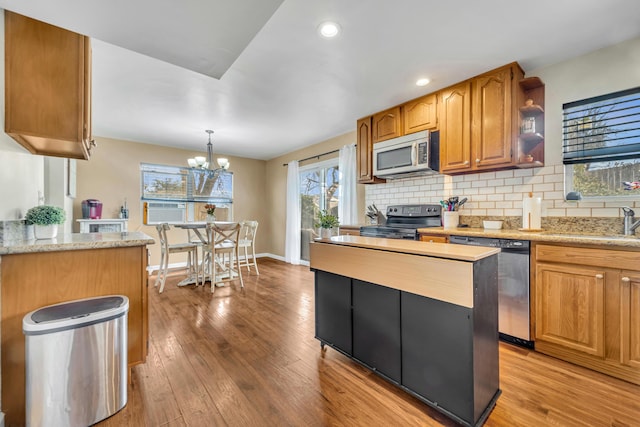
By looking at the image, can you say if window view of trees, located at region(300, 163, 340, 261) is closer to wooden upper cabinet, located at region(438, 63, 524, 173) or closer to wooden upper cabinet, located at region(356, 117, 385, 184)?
wooden upper cabinet, located at region(356, 117, 385, 184)

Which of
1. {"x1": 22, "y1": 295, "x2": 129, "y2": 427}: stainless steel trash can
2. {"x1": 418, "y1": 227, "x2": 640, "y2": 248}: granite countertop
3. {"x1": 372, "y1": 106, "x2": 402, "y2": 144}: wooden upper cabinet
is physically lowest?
{"x1": 22, "y1": 295, "x2": 129, "y2": 427}: stainless steel trash can

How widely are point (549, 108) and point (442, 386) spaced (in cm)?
272

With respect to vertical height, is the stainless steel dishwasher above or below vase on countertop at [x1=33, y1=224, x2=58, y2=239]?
below

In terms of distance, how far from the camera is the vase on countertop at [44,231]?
5.62ft

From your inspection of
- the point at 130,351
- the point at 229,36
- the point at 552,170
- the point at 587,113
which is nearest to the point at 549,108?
the point at 587,113

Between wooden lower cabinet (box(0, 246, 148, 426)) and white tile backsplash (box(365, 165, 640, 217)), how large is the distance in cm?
314

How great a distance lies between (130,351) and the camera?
176 centimetres

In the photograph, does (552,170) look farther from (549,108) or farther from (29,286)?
(29,286)

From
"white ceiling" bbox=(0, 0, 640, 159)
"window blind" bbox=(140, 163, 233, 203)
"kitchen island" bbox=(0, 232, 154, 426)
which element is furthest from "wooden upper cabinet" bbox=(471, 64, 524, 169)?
"window blind" bbox=(140, 163, 233, 203)

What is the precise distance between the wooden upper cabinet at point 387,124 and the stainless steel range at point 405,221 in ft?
3.21

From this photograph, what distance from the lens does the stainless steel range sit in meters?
3.10

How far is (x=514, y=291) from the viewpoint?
2213mm

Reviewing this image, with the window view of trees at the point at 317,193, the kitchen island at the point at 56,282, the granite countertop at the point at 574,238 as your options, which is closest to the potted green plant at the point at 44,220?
the kitchen island at the point at 56,282

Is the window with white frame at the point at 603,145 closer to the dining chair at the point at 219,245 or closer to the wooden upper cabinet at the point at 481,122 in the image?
the wooden upper cabinet at the point at 481,122
